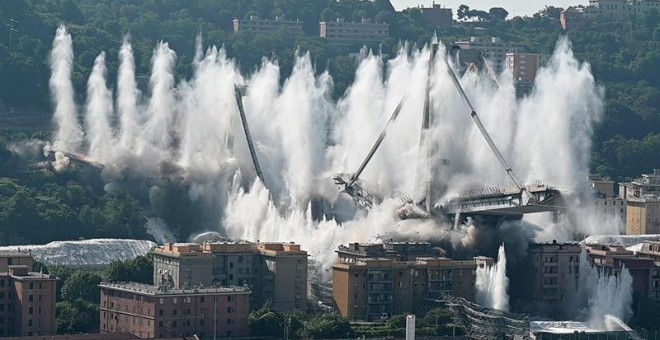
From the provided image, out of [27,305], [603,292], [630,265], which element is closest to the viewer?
[27,305]

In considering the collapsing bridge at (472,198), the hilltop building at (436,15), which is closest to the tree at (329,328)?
the collapsing bridge at (472,198)

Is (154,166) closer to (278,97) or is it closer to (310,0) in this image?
(278,97)

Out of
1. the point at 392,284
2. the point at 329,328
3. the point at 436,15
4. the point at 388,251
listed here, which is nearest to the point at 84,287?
the point at 329,328

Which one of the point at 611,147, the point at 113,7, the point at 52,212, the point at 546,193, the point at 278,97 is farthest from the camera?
the point at 113,7

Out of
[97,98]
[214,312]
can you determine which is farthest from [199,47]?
[214,312]

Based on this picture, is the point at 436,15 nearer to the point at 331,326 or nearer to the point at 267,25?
the point at 267,25

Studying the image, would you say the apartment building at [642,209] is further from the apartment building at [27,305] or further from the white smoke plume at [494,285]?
the apartment building at [27,305]
